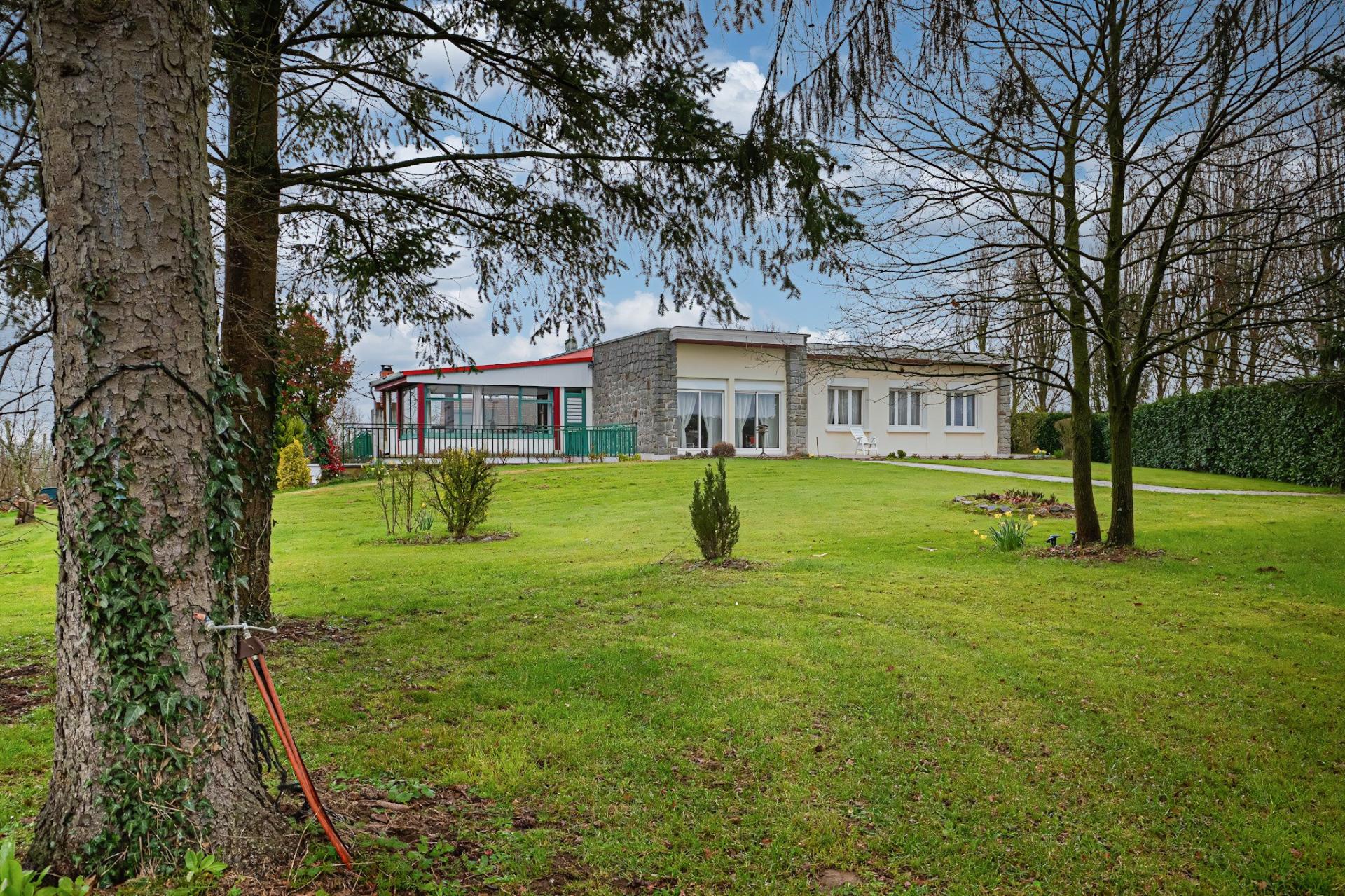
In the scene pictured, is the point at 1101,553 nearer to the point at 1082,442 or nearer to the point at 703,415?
the point at 1082,442

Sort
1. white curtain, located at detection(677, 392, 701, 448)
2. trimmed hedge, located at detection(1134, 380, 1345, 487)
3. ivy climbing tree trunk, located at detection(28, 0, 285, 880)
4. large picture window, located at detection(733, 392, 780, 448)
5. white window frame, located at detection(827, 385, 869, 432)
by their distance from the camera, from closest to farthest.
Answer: ivy climbing tree trunk, located at detection(28, 0, 285, 880) → trimmed hedge, located at detection(1134, 380, 1345, 487) → white curtain, located at detection(677, 392, 701, 448) → large picture window, located at detection(733, 392, 780, 448) → white window frame, located at detection(827, 385, 869, 432)

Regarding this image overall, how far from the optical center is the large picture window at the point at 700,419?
26453mm

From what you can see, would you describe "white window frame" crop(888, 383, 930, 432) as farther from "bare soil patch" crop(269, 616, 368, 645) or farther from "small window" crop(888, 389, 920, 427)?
"bare soil patch" crop(269, 616, 368, 645)

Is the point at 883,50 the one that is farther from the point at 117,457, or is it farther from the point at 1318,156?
the point at 1318,156

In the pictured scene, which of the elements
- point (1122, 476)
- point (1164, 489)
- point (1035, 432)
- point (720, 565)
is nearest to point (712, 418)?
point (1164, 489)

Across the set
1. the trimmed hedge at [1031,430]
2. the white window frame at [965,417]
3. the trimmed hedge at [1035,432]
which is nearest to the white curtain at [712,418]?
the white window frame at [965,417]

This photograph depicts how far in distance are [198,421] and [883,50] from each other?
317cm

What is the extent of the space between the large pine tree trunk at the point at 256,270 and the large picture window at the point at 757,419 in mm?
21807

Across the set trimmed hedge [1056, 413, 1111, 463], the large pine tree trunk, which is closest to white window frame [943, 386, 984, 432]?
trimmed hedge [1056, 413, 1111, 463]

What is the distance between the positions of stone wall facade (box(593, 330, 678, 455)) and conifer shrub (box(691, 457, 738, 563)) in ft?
54.1

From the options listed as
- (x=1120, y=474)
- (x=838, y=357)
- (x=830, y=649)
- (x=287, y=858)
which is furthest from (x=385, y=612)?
(x=1120, y=474)

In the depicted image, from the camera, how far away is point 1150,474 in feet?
72.7

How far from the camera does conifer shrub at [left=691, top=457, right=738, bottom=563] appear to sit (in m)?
9.05

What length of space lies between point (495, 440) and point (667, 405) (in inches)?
237
